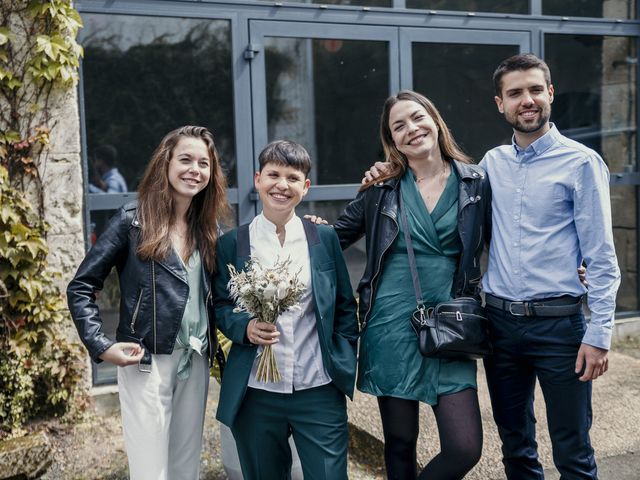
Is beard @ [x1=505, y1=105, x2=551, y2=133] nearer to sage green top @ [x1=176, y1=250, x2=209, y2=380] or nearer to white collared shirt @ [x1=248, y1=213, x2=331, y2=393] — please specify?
white collared shirt @ [x1=248, y1=213, x2=331, y2=393]

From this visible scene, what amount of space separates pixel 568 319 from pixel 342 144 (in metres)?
3.33

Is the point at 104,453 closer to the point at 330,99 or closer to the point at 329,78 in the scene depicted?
the point at 330,99

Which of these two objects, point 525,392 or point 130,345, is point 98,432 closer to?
point 130,345

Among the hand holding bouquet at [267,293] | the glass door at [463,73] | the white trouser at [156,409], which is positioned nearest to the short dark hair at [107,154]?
the glass door at [463,73]

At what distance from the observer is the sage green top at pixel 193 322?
2.92m

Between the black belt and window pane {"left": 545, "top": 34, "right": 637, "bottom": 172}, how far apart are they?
4120mm

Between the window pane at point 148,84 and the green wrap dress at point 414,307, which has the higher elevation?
the window pane at point 148,84

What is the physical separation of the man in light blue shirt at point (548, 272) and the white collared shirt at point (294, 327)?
0.79 m

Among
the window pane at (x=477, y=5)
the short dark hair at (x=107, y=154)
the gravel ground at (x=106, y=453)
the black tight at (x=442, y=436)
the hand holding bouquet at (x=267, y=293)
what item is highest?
the window pane at (x=477, y=5)

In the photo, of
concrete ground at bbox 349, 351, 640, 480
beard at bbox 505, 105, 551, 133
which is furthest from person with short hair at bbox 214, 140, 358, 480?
concrete ground at bbox 349, 351, 640, 480

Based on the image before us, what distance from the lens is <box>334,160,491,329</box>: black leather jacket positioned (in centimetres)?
293

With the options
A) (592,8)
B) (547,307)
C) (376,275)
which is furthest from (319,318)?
(592,8)

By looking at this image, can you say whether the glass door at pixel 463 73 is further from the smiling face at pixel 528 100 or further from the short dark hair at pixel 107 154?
the smiling face at pixel 528 100

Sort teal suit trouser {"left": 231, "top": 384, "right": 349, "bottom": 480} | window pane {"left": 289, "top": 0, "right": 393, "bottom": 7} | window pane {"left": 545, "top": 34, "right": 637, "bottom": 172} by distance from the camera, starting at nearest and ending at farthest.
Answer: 1. teal suit trouser {"left": 231, "top": 384, "right": 349, "bottom": 480}
2. window pane {"left": 289, "top": 0, "right": 393, "bottom": 7}
3. window pane {"left": 545, "top": 34, "right": 637, "bottom": 172}
